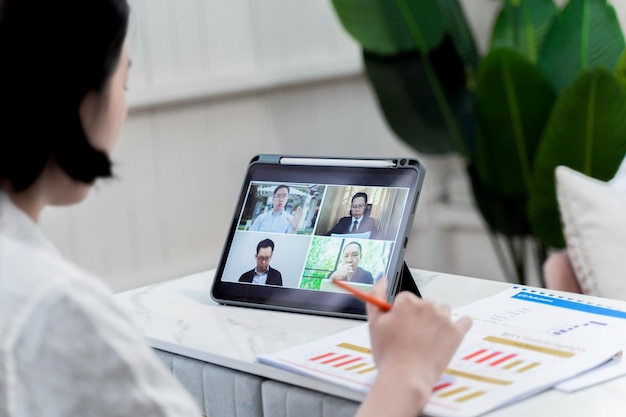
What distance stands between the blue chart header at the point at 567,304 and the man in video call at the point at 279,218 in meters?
0.35

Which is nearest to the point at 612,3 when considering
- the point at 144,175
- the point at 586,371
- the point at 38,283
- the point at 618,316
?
the point at 144,175

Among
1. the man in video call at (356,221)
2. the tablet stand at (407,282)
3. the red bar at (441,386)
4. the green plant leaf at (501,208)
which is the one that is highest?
the man in video call at (356,221)

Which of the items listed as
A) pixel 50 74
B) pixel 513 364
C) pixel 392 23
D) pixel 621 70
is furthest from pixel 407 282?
pixel 392 23

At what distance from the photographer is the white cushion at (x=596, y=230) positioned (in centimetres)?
174

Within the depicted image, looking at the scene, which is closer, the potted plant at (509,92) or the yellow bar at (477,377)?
the yellow bar at (477,377)

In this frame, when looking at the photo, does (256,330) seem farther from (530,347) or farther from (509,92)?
(509,92)

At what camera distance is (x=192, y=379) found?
127 cm

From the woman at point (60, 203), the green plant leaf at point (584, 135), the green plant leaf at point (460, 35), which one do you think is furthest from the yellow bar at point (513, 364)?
the green plant leaf at point (460, 35)

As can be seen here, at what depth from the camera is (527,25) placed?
2828 mm

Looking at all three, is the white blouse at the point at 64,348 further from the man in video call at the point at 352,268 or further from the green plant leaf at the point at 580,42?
the green plant leaf at the point at 580,42

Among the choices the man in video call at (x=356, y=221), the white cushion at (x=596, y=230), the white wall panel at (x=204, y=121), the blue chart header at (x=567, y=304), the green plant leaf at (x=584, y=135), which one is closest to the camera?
the blue chart header at (x=567, y=304)

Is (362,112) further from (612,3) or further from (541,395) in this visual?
(541,395)

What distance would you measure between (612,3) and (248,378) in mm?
1957

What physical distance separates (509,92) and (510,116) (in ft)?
0.28
